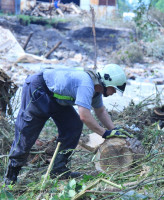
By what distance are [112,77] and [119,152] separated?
84cm

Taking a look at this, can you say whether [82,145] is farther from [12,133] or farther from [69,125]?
[12,133]

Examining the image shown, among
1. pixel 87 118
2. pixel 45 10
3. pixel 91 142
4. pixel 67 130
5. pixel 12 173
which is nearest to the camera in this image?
pixel 87 118


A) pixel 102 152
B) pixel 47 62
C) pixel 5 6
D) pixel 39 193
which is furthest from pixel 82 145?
pixel 5 6

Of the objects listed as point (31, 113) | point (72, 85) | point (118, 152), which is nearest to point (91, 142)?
point (118, 152)

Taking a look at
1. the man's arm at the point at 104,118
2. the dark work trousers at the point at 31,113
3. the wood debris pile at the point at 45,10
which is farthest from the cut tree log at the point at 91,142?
the wood debris pile at the point at 45,10

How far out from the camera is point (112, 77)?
3.54 meters

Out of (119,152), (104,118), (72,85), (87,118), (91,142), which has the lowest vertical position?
(91,142)

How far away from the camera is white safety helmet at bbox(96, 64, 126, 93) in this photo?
3547mm

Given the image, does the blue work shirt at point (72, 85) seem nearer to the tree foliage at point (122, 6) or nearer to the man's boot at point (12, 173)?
the man's boot at point (12, 173)

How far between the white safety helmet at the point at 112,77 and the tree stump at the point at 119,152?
585 millimetres

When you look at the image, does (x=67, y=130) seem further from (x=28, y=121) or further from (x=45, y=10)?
(x=45, y=10)

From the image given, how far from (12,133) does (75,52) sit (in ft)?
51.2

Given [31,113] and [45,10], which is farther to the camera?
[45,10]

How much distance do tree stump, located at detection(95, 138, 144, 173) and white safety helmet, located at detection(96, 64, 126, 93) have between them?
1.92ft
